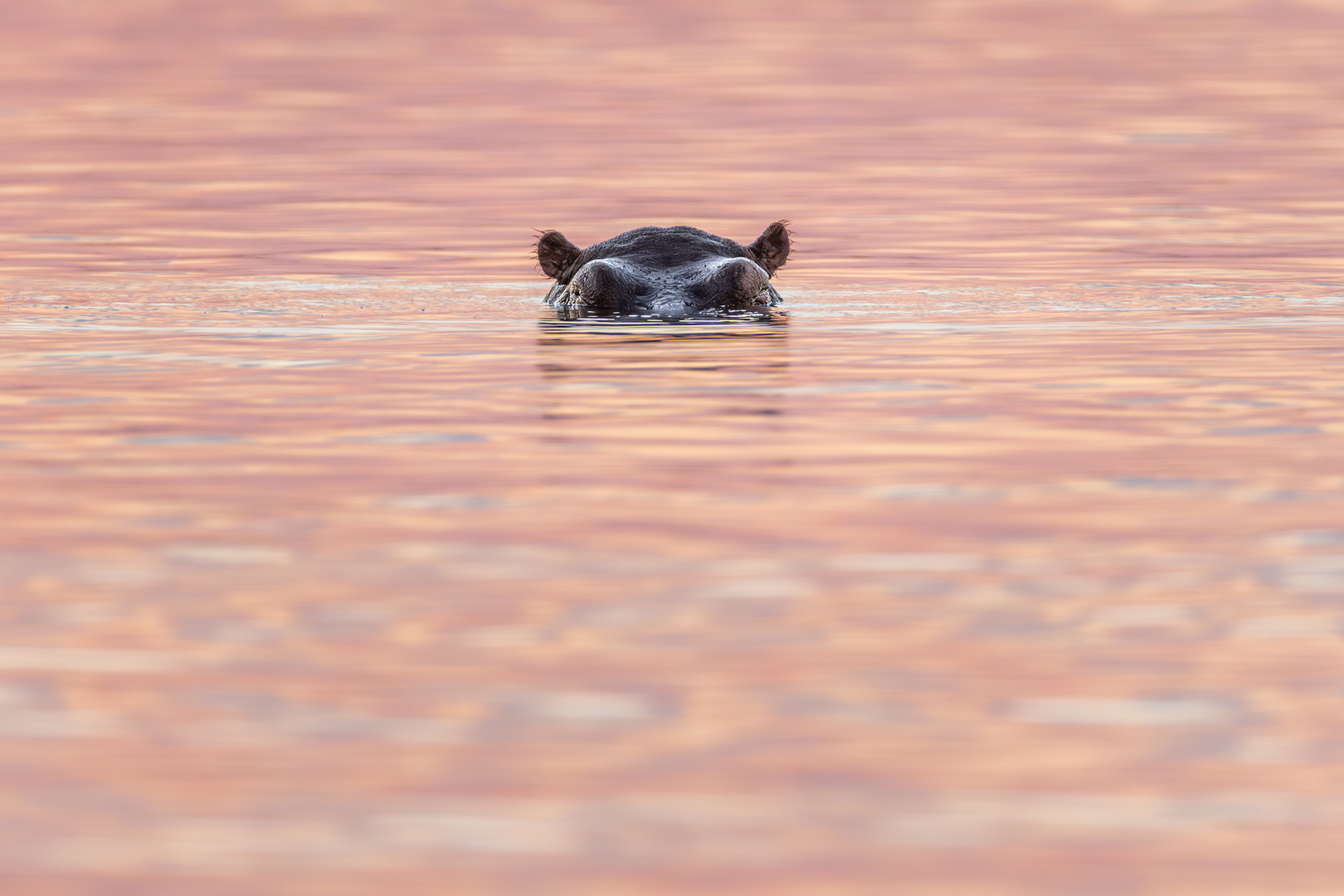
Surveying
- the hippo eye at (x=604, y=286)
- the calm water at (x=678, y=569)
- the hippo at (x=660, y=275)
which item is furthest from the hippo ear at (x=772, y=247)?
the hippo eye at (x=604, y=286)

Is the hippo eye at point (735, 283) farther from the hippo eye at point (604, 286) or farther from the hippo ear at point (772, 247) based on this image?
the hippo ear at point (772, 247)

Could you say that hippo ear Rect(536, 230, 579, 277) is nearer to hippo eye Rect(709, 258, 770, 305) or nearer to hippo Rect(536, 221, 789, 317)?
hippo Rect(536, 221, 789, 317)

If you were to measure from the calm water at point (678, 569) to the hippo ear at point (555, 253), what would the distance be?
647 mm

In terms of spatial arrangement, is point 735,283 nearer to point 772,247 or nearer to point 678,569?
point 772,247

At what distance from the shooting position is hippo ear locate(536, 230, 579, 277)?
16.4 meters

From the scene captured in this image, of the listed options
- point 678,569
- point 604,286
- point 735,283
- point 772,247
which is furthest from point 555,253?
point 678,569

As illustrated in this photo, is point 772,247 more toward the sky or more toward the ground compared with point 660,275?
more toward the sky

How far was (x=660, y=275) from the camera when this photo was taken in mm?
15586

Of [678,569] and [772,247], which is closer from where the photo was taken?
[678,569]

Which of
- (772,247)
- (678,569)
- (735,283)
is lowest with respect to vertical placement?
(678,569)

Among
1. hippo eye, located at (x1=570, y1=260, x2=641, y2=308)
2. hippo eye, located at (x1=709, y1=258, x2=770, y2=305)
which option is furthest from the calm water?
hippo eye, located at (x1=709, y1=258, x2=770, y2=305)

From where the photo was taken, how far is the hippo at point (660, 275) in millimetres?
15305

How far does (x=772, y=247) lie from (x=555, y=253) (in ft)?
4.54

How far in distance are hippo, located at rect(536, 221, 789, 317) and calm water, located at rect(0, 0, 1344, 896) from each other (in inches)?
20.6
